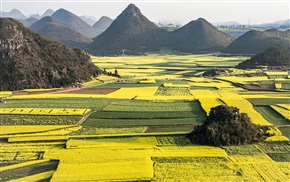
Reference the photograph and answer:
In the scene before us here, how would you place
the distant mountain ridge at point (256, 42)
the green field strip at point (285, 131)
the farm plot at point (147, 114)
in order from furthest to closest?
the distant mountain ridge at point (256, 42)
the farm plot at point (147, 114)
the green field strip at point (285, 131)

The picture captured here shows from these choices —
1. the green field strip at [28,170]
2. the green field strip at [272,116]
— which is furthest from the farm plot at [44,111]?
the green field strip at [272,116]

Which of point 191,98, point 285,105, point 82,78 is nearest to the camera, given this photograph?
point 285,105

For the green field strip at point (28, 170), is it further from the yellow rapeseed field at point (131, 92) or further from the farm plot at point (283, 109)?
the farm plot at point (283, 109)

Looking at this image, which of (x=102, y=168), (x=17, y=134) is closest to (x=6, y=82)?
(x=17, y=134)

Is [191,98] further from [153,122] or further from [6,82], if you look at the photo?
[6,82]

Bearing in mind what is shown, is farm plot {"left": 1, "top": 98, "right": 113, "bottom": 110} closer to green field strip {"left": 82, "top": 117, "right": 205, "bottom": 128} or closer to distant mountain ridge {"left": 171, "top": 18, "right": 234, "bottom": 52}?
green field strip {"left": 82, "top": 117, "right": 205, "bottom": 128}

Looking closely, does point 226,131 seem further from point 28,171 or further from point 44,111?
point 44,111
